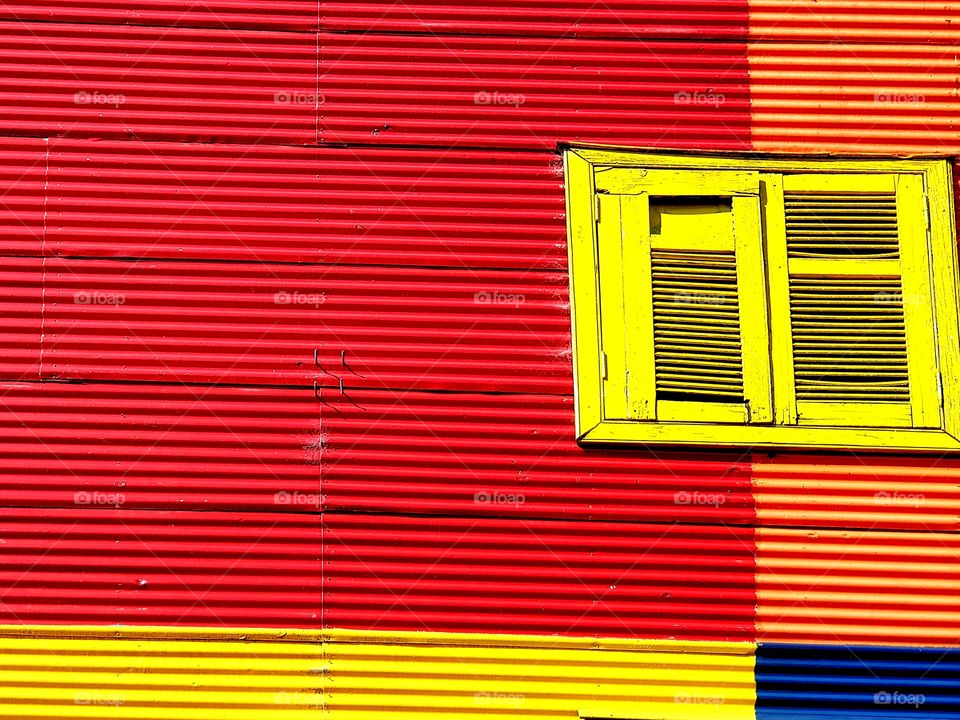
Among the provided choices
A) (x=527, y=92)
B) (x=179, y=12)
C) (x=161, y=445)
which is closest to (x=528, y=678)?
(x=161, y=445)

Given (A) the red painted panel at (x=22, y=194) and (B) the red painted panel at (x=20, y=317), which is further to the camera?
(A) the red painted panel at (x=22, y=194)

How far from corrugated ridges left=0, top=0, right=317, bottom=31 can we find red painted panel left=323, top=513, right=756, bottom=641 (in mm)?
3230

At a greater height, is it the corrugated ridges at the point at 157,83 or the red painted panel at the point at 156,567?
the corrugated ridges at the point at 157,83

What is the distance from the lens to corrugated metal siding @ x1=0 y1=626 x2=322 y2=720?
7289mm

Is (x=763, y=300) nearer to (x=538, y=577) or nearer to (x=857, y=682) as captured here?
(x=538, y=577)

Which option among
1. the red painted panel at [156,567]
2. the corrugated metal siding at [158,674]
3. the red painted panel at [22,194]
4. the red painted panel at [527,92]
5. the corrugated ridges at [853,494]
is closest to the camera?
the corrugated metal siding at [158,674]

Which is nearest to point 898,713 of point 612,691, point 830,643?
point 830,643

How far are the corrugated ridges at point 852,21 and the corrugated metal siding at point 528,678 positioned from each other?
4.03 m

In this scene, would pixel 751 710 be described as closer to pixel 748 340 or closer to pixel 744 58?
pixel 748 340

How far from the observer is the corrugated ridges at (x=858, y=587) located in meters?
7.55

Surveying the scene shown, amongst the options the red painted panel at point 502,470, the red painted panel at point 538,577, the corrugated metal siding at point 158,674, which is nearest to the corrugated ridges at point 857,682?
the red painted panel at point 538,577

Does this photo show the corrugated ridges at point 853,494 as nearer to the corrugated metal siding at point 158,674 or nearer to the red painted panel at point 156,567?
the red painted panel at point 156,567

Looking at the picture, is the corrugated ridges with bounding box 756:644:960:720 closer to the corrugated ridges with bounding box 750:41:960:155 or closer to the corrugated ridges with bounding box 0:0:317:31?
the corrugated ridges with bounding box 750:41:960:155

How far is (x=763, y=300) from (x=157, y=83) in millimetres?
4040
